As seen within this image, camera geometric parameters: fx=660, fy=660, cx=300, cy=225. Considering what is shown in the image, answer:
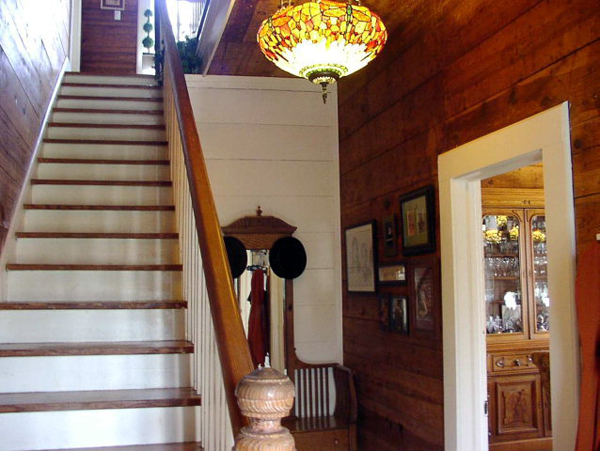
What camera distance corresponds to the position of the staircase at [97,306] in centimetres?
229

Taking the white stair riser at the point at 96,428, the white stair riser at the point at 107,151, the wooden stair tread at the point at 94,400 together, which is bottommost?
the white stair riser at the point at 96,428

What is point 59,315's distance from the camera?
2.76 m

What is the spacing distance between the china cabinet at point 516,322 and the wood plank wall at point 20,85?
3365 millimetres

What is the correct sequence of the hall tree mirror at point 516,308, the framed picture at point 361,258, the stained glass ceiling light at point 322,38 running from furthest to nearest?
the hall tree mirror at point 516,308
the framed picture at point 361,258
the stained glass ceiling light at point 322,38

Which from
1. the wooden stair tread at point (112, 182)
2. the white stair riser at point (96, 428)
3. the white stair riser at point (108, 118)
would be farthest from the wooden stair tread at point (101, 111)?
the white stair riser at point (96, 428)

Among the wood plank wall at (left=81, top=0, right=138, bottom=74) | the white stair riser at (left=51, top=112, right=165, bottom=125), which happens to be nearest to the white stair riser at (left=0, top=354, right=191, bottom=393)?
the white stair riser at (left=51, top=112, right=165, bottom=125)

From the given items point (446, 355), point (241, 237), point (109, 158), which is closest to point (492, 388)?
point (446, 355)

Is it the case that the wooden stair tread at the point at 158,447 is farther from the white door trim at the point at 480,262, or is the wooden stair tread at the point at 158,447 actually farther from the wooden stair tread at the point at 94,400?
the white door trim at the point at 480,262

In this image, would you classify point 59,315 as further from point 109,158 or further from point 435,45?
point 435,45

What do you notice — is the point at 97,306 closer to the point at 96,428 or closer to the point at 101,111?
the point at 96,428

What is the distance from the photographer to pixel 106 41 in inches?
329

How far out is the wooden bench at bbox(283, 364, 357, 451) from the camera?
4.52 metres

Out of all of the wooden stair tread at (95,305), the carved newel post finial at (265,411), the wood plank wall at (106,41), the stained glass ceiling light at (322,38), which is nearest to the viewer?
the carved newel post finial at (265,411)

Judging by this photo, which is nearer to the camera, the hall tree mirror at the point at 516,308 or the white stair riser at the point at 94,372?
the white stair riser at the point at 94,372
